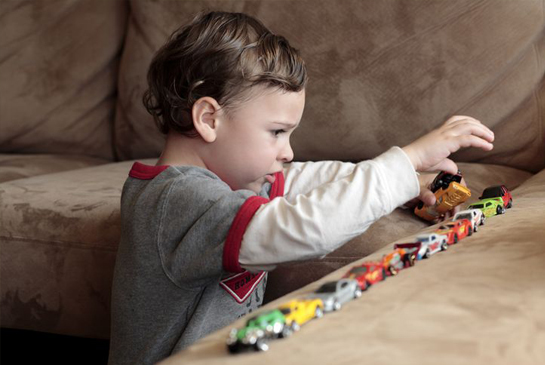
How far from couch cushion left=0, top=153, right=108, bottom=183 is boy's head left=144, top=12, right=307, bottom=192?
81 centimetres

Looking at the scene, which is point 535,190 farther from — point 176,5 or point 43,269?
Answer: point 176,5

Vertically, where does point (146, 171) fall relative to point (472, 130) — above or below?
below

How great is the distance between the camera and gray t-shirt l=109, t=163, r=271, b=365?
921 mm

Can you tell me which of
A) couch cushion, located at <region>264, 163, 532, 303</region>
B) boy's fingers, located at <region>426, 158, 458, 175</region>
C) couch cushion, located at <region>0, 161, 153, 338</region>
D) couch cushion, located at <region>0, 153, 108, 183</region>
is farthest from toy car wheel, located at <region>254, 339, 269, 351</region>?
couch cushion, located at <region>0, 153, 108, 183</region>

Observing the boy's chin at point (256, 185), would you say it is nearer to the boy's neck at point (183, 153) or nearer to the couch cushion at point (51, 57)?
the boy's neck at point (183, 153)

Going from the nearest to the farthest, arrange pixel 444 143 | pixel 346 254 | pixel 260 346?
pixel 260 346
pixel 444 143
pixel 346 254

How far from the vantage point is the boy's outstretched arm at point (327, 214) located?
0.91 metres

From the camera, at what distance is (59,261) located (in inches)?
52.7

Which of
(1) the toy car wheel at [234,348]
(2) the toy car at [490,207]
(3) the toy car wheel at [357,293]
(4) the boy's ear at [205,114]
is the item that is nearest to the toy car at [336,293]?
(3) the toy car wheel at [357,293]

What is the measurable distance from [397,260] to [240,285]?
0.41m

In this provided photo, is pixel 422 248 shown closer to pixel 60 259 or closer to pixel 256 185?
pixel 256 185

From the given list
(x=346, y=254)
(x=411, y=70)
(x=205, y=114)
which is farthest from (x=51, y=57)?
(x=346, y=254)

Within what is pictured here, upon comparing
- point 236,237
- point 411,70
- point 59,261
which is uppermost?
point 411,70

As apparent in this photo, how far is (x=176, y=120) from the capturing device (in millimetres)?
1098
